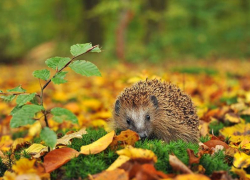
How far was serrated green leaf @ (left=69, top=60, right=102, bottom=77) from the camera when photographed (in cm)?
281

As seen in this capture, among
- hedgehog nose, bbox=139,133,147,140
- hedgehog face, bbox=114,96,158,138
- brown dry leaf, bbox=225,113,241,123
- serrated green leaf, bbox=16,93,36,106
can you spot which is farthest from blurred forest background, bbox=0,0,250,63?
serrated green leaf, bbox=16,93,36,106

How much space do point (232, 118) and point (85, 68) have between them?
2697mm

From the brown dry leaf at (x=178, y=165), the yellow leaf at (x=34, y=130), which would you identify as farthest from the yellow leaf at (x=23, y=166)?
the yellow leaf at (x=34, y=130)

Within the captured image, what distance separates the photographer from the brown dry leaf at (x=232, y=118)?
465cm

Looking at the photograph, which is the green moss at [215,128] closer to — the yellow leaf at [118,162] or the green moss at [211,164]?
the green moss at [211,164]

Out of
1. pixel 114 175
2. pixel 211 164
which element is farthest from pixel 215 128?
pixel 114 175

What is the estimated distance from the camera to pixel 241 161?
2.89 meters

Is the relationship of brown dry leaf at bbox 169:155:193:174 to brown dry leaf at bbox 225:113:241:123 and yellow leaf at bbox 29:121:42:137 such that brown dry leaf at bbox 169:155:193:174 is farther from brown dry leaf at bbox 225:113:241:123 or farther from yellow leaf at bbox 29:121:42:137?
yellow leaf at bbox 29:121:42:137

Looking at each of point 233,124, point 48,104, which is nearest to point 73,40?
point 48,104

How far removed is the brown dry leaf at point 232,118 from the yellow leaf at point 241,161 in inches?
70.1

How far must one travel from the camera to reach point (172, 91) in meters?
4.29

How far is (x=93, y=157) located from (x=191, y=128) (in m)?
1.69

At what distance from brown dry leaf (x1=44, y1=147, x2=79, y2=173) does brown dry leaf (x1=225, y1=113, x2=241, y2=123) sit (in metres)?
2.65

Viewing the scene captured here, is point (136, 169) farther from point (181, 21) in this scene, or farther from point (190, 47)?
point (181, 21)
